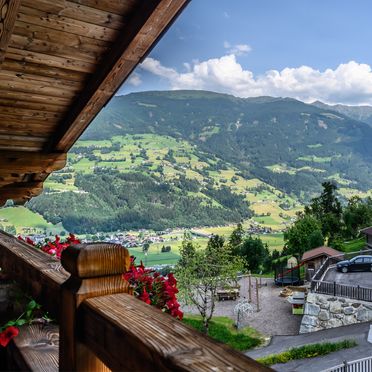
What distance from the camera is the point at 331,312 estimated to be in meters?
13.6

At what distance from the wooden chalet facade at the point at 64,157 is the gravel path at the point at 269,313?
45.9 feet

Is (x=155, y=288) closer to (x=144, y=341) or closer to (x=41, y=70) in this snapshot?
(x=41, y=70)

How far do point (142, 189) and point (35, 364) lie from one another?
321 ft

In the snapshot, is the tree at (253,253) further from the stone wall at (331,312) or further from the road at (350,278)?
the stone wall at (331,312)

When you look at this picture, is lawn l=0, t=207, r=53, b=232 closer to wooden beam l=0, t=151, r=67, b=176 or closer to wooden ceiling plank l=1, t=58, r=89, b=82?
wooden beam l=0, t=151, r=67, b=176

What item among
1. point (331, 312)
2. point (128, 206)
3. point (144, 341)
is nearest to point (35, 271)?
point (144, 341)

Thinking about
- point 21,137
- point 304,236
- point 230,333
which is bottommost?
point 230,333

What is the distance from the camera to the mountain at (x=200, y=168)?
83.9 metres

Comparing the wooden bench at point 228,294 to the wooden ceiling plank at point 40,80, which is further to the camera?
the wooden bench at point 228,294

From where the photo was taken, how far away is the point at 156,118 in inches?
7239

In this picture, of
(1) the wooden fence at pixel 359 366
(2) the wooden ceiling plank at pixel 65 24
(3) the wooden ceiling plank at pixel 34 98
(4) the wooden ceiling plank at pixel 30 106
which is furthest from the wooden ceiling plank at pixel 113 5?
(1) the wooden fence at pixel 359 366

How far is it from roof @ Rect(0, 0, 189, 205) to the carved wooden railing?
1.42 m

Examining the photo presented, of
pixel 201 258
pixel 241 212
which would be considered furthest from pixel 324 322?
pixel 241 212

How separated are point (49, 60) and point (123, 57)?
1.46 feet
